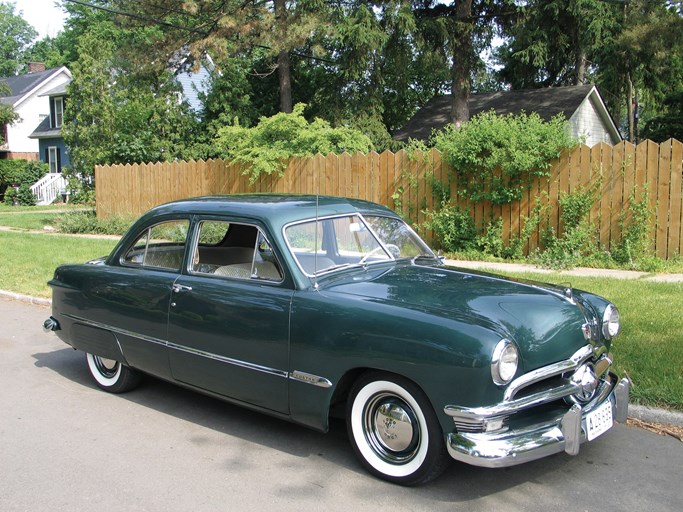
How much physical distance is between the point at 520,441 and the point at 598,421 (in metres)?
0.66

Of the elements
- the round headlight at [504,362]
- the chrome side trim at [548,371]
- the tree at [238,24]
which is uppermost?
the tree at [238,24]

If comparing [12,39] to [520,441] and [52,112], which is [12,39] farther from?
[520,441]

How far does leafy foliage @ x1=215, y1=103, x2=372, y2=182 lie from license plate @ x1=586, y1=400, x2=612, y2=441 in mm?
11307

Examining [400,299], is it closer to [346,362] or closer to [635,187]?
[346,362]

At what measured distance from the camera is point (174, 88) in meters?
25.0

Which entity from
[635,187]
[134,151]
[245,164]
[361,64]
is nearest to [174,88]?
[134,151]

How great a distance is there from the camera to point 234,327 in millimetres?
4477

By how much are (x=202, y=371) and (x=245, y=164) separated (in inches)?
446

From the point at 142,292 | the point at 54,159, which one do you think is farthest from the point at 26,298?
the point at 54,159

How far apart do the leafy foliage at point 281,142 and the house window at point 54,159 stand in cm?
3133

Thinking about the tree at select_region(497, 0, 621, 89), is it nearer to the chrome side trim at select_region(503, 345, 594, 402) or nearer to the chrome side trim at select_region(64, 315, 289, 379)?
the chrome side trim at select_region(503, 345, 594, 402)

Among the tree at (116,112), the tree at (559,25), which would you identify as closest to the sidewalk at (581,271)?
the tree at (559,25)

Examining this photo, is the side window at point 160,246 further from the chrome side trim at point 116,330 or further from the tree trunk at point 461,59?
the tree trunk at point 461,59

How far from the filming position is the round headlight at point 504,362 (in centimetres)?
344
